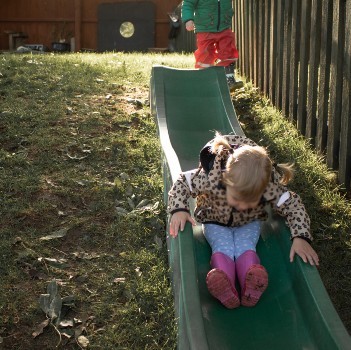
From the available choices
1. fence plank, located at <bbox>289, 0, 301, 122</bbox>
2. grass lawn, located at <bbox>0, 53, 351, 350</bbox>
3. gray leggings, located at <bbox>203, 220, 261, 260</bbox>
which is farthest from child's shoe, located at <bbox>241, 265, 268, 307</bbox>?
fence plank, located at <bbox>289, 0, 301, 122</bbox>

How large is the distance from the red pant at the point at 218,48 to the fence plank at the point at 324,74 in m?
2.29

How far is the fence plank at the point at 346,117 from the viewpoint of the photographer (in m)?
4.37

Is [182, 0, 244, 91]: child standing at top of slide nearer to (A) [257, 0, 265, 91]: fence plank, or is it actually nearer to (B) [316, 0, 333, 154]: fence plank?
(A) [257, 0, 265, 91]: fence plank

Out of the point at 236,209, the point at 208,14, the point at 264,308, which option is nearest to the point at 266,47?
the point at 208,14

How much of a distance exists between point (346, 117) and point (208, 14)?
10.5 ft

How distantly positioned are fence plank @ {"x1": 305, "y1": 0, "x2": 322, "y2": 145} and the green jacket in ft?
7.06

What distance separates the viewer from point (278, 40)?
20.0 ft

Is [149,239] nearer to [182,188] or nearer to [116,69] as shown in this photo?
[182,188]

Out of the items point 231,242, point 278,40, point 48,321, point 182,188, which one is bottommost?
point 48,321

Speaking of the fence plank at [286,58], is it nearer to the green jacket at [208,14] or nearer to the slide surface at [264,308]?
the green jacket at [208,14]

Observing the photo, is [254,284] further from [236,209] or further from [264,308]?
[236,209]

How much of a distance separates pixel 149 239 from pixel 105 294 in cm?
63

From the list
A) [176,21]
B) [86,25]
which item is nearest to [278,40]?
[176,21]

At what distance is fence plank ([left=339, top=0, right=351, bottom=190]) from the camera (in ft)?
14.3
